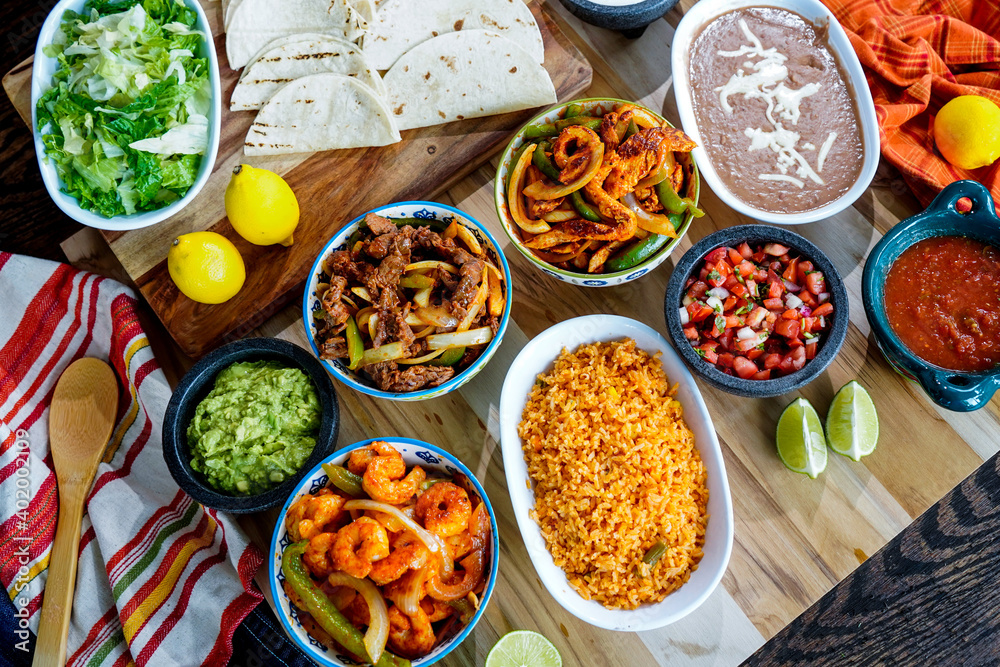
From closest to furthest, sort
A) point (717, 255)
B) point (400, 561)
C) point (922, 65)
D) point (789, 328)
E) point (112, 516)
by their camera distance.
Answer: point (400, 561), point (789, 328), point (717, 255), point (112, 516), point (922, 65)

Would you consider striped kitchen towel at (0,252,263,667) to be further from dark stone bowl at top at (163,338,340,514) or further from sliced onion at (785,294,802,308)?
sliced onion at (785,294,802,308)

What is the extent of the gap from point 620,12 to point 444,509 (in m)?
2.07

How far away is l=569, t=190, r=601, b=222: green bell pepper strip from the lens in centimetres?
262

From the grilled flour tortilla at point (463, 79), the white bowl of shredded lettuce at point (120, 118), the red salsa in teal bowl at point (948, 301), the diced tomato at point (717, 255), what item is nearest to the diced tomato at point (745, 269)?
the diced tomato at point (717, 255)

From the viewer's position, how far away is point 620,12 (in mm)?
2852

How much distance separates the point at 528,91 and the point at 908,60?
65.3 inches

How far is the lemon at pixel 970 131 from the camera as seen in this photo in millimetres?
2852

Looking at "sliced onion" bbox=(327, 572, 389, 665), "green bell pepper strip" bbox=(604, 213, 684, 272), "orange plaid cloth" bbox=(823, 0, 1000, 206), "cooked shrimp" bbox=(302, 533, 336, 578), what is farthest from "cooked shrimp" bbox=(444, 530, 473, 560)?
"orange plaid cloth" bbox=(823, 0, 1000, 206)

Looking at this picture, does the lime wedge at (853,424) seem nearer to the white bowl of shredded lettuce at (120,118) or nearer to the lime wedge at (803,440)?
the lime wedge at (803,440)

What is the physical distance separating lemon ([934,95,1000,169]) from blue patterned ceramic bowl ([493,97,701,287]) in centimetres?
116

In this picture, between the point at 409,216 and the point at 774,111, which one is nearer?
the point at 409,216

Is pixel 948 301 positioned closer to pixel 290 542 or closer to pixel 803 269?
pixel 803 269

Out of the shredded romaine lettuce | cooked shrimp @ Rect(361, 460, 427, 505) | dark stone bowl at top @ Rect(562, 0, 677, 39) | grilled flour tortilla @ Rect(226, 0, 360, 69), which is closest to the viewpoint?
cooked shrimp @ Rect(361, 460, 427, 505)

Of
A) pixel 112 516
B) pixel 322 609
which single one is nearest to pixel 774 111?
pixel 322 609
